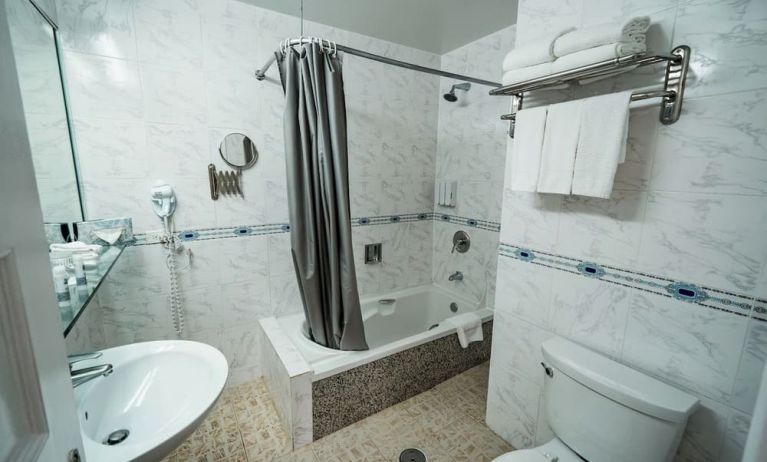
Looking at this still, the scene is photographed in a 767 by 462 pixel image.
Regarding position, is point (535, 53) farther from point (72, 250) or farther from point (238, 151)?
point (72, 250)

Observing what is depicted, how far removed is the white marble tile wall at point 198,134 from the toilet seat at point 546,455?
164 cm

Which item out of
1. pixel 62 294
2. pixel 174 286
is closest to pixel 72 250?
pixel 62 294

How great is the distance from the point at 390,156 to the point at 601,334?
187 cm

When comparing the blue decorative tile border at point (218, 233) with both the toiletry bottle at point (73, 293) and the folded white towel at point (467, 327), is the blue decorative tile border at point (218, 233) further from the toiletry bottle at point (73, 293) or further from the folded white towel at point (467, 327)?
the folded white towel at point (467, 327)

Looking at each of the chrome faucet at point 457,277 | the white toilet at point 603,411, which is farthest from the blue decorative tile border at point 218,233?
the white toilet at point 603,411

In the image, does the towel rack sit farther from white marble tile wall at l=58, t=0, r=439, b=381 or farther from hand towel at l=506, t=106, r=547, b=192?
white marble tile wall at l=58, t=0, r=439, b=381

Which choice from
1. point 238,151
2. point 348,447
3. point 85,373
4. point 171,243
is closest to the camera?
point 85,373

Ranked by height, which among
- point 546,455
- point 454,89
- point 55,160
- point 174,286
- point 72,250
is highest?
point 454,89

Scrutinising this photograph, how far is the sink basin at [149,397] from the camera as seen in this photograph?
0.83 metres

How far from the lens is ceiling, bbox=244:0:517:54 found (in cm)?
194

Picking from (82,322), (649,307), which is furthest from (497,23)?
(82,322)

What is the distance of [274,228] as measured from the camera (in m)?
2.24

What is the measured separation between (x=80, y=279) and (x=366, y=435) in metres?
1.55

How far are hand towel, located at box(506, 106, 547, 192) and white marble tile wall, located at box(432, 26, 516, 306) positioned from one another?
935mm
